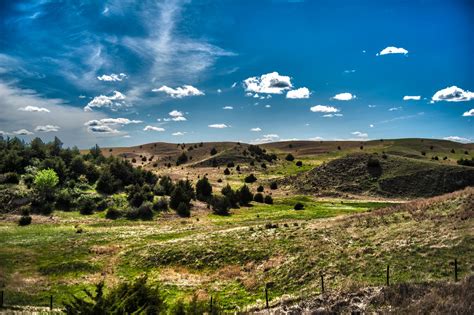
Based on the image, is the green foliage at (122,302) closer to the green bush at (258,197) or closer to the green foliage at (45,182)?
the green foliage at (45,182)

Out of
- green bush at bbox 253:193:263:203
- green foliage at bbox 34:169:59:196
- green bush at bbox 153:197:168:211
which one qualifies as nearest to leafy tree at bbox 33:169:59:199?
green foliage at bbox 34:169:59:196

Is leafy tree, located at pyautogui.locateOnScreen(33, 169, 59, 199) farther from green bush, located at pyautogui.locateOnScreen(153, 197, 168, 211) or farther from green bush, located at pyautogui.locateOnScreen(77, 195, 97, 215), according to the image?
green bush, located at pyautogui.locateOnScreen(153, 197, 168, 211)

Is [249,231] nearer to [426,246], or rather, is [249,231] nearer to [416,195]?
[426,246]

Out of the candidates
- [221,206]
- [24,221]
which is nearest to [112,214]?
[24,221]

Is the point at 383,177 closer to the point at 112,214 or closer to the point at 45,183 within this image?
the point at 112,214

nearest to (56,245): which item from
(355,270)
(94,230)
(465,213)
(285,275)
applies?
(94,230)

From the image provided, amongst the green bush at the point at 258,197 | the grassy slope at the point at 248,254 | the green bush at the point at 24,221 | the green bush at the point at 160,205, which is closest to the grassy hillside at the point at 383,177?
the green bush at the point at 258,197

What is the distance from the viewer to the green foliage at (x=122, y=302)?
36.9 ft

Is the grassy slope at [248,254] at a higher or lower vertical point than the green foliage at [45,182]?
lower

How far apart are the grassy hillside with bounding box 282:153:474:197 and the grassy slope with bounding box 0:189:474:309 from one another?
129ft

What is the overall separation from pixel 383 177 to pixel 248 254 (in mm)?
56500

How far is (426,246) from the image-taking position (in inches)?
970

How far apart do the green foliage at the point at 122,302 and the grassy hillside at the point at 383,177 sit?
66991mm

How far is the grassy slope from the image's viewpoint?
23500 mm
